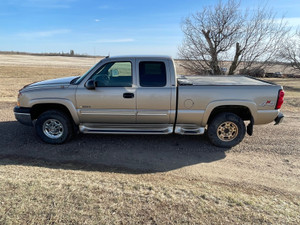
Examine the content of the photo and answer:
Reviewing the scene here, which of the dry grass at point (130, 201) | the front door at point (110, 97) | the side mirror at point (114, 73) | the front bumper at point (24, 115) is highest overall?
the side mirror at point (114, 73)

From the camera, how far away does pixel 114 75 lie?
4621 millimetres

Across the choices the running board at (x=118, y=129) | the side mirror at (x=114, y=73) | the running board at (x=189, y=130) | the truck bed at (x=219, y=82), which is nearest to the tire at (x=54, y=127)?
the running board at (x=118, y=129)

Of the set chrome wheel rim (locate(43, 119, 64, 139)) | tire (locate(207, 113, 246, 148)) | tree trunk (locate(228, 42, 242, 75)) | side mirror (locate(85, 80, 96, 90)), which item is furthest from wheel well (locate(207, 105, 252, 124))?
tree trunk (locate(228, 42, 242, 75))

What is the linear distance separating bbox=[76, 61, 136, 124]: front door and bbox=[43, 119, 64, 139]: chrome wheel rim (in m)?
0.56

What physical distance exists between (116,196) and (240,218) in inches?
61.6

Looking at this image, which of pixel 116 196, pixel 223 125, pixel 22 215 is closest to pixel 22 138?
pixel 22 215

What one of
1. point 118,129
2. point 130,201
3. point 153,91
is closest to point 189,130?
point 153,91

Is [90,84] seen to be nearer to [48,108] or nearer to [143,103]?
[143,103]

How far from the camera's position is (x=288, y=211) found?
2670 mm

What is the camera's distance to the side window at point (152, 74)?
14.5ft

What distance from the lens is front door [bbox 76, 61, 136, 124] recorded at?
14.5 ft

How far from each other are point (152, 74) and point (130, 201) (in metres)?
2.63

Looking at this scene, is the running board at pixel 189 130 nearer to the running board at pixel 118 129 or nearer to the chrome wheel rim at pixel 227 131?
the running board at pixel 118 129

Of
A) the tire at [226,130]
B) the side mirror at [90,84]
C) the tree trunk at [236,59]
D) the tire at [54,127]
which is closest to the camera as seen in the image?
the side mirror at [90,84]
